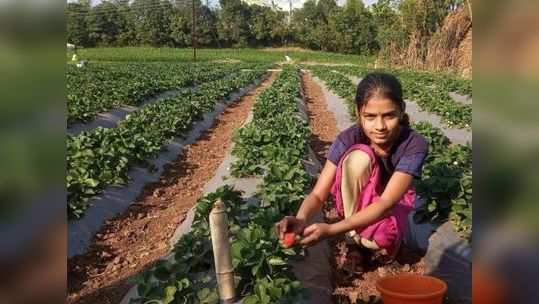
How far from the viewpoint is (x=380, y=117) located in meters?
2.98

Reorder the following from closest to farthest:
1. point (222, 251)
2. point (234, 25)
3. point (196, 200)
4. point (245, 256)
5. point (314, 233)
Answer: point (314, 233), point (222, 251), point (245, 256), point (196, 200), point (234, 25)

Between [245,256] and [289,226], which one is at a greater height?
[289,226]

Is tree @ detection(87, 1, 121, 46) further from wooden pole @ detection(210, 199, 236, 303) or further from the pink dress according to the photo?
wooden pole @ detection(210, 199, 236, 303)

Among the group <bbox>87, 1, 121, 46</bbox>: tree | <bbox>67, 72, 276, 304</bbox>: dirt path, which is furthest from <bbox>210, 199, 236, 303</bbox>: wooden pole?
<bbox>87, 1, 121, 46</bbox>: tree

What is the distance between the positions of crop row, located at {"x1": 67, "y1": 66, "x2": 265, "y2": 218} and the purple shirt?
266cm

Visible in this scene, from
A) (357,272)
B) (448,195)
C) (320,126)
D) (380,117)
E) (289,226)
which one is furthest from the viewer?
(320,126)

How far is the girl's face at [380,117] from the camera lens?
293cm

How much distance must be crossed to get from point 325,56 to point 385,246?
5657cm

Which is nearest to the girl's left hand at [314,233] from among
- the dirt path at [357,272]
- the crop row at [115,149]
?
the dirt path at [357,272]

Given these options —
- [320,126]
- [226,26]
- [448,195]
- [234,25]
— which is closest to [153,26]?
[226,26]

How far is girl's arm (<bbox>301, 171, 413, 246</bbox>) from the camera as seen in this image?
7.88 feet

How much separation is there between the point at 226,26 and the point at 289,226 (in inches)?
2834

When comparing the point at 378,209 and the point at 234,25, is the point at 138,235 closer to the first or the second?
the point at 378,209

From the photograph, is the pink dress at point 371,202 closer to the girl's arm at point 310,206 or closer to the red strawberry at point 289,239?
the girl's arm at point 310,206
